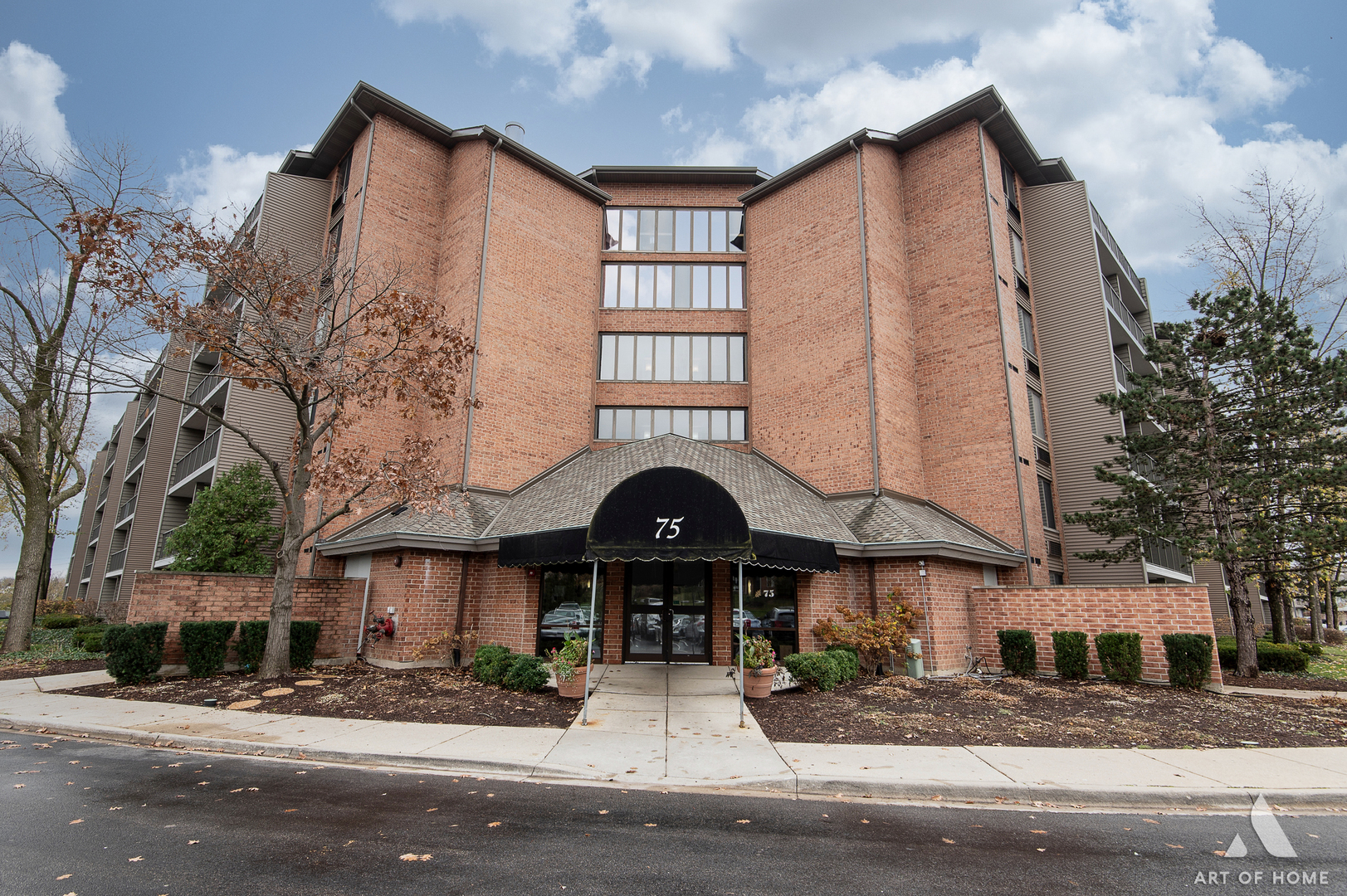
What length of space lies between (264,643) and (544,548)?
6.53m

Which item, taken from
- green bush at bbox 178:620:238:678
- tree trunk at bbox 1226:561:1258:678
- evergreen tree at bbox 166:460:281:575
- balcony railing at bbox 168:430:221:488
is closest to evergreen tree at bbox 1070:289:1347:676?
tree trunk at bbox 1226:561:1258:678

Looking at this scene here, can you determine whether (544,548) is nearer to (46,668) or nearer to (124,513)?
(46,668)

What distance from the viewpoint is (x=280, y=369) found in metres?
12.9

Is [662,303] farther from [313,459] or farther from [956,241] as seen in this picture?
[313,459]

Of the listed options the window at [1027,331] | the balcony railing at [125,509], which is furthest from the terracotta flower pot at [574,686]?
the balcony railing at [125,509]

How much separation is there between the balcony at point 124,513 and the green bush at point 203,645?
27197mm

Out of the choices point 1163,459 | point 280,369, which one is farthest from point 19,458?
point 1163,459

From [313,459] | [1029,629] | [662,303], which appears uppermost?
[662,303]

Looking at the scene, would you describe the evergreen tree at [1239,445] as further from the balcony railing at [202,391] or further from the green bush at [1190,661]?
the balcony railing at [202,391]

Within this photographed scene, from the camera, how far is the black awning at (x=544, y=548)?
12414 mm

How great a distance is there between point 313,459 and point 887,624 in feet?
44.6

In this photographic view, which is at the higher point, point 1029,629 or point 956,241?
point 956,241

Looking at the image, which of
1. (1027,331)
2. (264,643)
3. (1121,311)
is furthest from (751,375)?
(1121,311)

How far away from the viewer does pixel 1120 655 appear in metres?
13.5
